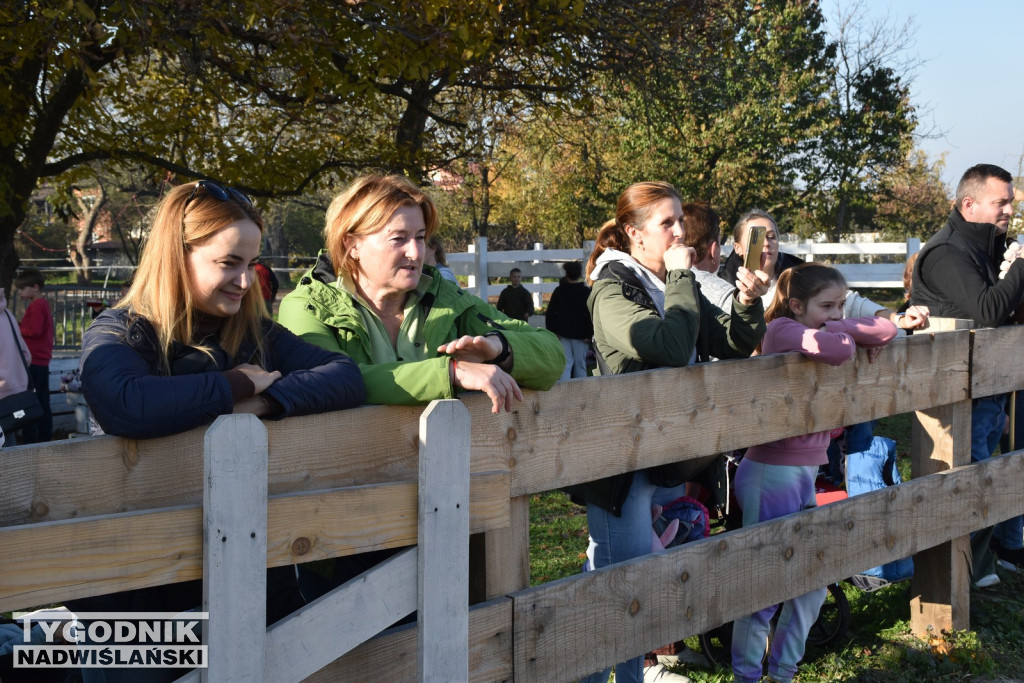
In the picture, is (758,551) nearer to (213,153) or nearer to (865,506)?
(865,506)

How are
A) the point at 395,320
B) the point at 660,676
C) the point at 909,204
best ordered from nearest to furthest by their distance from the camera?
the point at 395,320 → the point at 660,676 → the point at 909,204

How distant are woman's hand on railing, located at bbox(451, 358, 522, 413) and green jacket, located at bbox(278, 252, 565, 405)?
33 millimetres

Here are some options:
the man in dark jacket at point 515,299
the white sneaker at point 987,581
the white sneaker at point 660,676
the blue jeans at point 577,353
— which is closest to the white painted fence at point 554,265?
the man in dark jacket at point 515,299

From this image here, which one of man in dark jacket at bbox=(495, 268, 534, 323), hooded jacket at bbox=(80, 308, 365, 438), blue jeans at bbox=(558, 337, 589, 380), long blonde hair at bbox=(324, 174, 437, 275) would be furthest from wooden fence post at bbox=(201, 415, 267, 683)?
man in dark jacket at bbox=(495, 268, 534, 323)

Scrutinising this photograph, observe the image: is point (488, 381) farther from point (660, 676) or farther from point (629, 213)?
point (660, 676)

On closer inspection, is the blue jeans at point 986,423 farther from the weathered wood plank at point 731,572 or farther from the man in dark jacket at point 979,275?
the weathered wood plank at point 731,572

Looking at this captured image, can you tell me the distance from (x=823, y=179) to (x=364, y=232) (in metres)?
33.0

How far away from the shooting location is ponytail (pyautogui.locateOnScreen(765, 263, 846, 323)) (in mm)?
3914

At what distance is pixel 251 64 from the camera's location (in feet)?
27.8

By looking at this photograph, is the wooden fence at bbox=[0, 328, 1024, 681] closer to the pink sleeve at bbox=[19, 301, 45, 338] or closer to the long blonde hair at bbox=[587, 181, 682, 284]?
the long blonde hair at bbox=[587, 181, 682, 284]

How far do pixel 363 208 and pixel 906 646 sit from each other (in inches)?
124

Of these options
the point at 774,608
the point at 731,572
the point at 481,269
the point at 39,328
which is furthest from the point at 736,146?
the point at 731,572

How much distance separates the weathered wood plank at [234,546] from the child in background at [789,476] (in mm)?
2188

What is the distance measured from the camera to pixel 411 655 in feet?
7.98
